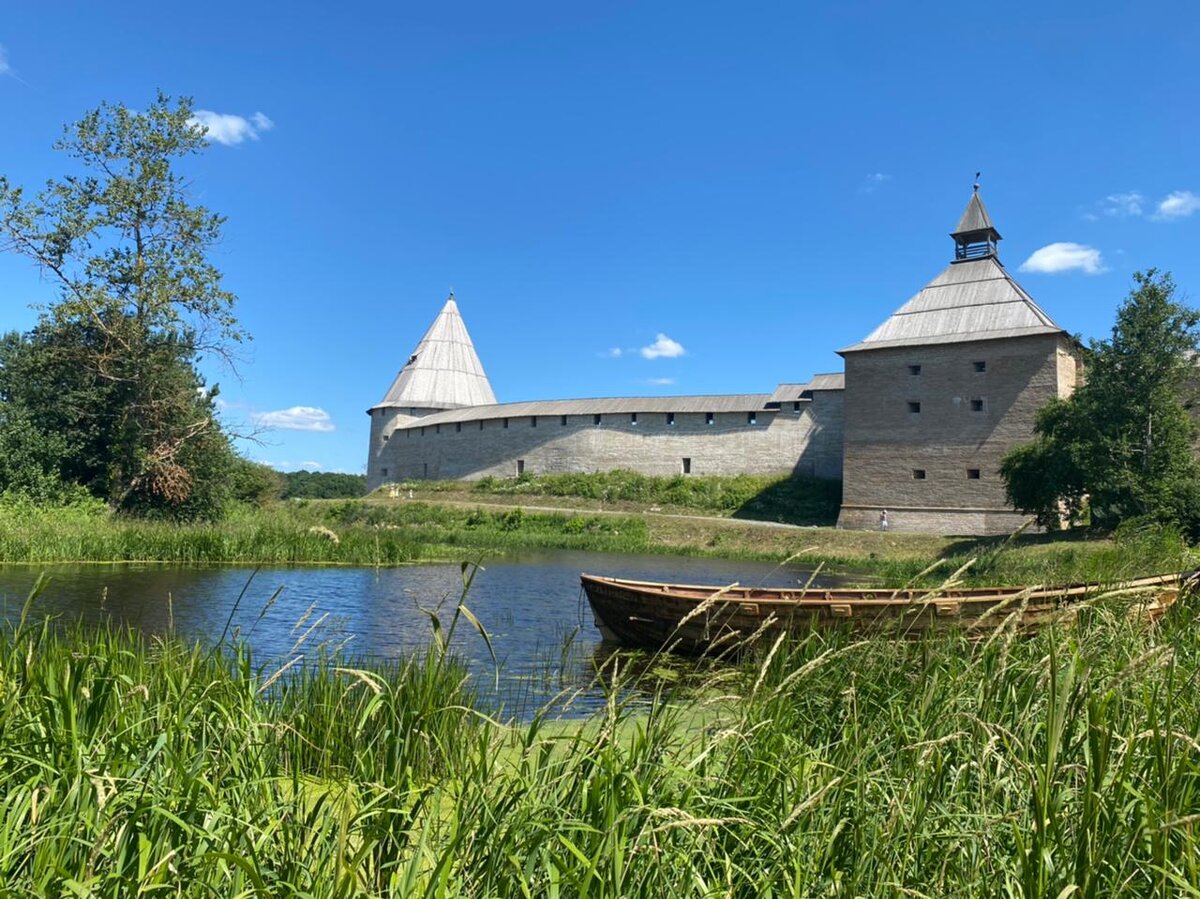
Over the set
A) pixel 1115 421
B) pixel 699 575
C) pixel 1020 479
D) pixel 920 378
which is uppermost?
pixel 920 378

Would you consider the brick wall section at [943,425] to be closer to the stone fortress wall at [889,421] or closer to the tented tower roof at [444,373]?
the stone fortress wall at [889,421]

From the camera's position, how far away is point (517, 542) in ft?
79.4

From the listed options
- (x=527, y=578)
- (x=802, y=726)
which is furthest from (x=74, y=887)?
(x=527, y=578)

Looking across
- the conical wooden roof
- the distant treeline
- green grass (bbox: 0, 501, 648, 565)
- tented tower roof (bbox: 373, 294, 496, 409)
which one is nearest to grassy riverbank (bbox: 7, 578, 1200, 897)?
green grass (bbox: 0, 501, 648, 565)

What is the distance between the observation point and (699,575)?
1788 centimetres

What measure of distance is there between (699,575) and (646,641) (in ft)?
31.7

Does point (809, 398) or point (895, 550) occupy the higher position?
point (809, 398)

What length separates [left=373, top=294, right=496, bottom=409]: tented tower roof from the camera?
46.6m

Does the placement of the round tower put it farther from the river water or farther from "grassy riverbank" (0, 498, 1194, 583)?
the river water

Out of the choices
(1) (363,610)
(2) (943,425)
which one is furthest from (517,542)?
(2) (943,425)

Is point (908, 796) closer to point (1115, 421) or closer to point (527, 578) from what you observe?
point (527, 578)

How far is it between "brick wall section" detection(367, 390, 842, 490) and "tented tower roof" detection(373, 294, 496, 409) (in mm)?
1977

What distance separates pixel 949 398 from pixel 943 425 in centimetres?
94

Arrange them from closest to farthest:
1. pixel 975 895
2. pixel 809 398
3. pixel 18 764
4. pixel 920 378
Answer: pixel 975 895
pixel 18 764
pixel 920 378
pixel 809 398
